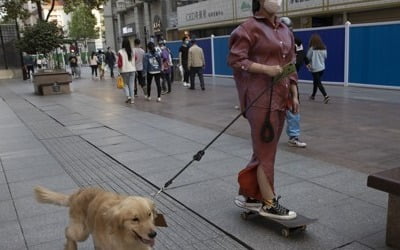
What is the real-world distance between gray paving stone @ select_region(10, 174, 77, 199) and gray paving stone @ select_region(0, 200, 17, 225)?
19 cm

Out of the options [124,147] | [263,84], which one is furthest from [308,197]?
[124,147]

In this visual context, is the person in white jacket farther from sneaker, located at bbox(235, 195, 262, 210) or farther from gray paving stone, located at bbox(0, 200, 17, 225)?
sneaker, located at bbox(235, 195, 262, 210)

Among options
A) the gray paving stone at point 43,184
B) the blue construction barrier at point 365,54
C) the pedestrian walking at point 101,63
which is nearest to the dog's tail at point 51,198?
the gray paving stone at point 43,184

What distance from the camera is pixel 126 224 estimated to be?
101 inches

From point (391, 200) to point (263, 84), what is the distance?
1381mm

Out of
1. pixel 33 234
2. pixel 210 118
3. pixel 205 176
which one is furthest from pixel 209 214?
pixel 210 118

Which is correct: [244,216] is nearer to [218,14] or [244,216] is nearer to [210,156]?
[210,156]

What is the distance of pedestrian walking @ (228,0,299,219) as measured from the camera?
144 inches

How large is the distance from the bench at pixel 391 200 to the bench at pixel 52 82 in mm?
16527

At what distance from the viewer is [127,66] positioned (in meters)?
13.6

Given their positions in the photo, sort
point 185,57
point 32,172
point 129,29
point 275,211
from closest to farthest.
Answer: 1. point 275,211
2. point 32,172
3. point 185,57
4. point 129,29

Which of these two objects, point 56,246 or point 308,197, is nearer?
point 56,246

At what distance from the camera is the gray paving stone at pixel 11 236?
3873mm

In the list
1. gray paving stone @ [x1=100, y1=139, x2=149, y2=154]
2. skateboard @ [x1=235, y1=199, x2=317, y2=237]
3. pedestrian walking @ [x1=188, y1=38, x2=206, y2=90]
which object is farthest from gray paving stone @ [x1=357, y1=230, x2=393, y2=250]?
pedestrian walking @ [x1=188, y1=38, x2=206, y2=90]
